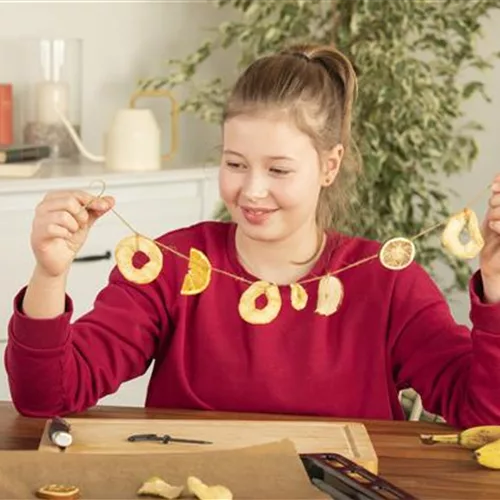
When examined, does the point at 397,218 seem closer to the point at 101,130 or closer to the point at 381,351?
the point at 101,130

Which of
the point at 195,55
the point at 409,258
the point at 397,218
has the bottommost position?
the point at 397,218

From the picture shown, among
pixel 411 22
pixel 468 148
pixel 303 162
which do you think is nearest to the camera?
pixel 303 162

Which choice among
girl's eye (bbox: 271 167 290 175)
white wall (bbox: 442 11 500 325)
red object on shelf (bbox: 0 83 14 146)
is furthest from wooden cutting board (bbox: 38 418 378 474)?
white wall (bbox: 442 11 500 325)

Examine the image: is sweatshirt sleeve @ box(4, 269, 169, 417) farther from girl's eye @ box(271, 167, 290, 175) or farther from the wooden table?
girl's eye @ box(271, 167, 290, 175)

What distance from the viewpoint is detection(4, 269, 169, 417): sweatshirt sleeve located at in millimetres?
1932

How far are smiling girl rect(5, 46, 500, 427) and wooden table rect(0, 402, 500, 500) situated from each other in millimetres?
74

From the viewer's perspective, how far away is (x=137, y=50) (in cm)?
440

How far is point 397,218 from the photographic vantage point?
4109mm

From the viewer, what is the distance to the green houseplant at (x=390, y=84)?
4.00 metres

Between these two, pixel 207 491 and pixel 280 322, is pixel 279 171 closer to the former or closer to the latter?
pixel 280 322

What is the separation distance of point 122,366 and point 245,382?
176 millimetres

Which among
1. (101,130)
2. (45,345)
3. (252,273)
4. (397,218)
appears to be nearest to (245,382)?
(252,273)

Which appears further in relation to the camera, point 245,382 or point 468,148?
point 468,148

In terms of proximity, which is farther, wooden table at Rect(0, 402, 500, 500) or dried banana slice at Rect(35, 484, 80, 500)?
wooden table at Rect(0, 402, 500, 500)
